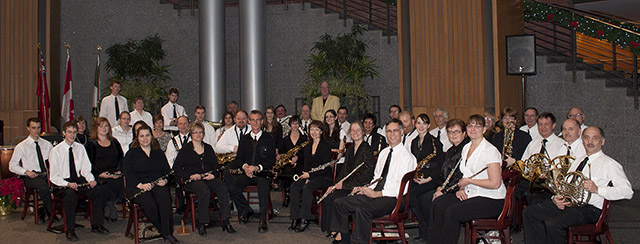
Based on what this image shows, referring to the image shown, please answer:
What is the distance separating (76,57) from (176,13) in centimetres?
233

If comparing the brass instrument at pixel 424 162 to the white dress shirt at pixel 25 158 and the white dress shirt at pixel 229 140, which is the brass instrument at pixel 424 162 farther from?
the white dress shirt at pixel 25 158

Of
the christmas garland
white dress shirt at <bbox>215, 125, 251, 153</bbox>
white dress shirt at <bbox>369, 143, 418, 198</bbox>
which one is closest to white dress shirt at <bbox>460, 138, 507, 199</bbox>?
white dress shirt at <bbox>369, 143, 418, 198</bbox>

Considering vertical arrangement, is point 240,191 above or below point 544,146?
below

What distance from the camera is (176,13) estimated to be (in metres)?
12.6

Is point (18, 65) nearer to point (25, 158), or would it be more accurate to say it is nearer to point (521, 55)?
point (25, 158)

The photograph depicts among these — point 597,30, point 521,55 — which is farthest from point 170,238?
point 597,30

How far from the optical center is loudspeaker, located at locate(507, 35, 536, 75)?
788 cm

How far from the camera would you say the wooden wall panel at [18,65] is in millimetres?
10406

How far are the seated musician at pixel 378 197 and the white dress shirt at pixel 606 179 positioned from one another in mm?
1374

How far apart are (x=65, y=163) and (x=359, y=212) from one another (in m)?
3.18

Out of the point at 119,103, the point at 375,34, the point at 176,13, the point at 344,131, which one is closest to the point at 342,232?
the point at 344,131

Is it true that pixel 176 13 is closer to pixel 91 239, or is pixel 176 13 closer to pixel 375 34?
pixel 375 34

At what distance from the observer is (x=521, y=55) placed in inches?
312

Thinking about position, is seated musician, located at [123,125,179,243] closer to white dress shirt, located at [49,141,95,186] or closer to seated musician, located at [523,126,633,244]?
white dress shirt, located at [49,141,95,186]
